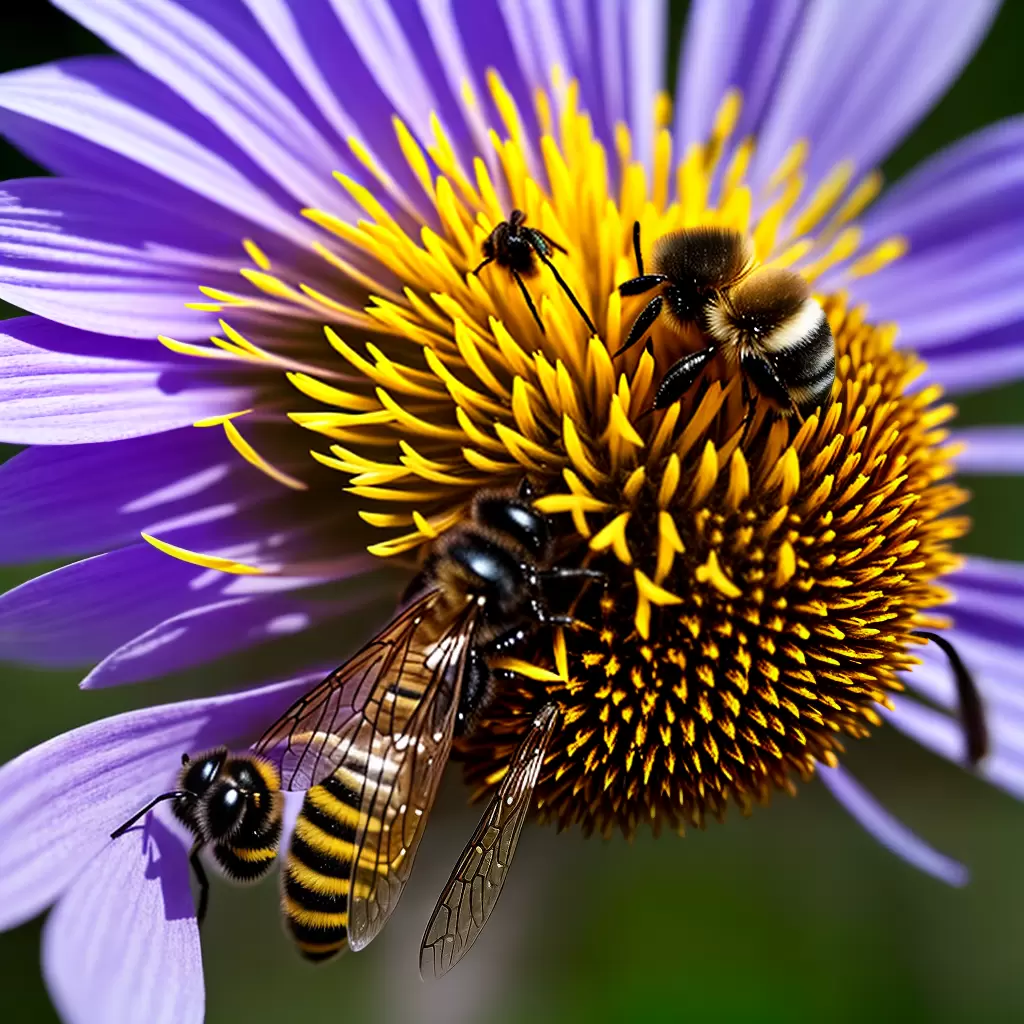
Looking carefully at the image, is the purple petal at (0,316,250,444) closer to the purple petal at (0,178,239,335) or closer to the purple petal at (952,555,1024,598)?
the purple petal at (0,178,239,335)

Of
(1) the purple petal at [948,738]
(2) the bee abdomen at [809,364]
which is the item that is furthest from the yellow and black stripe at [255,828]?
(1) the purple petal at [948,738]

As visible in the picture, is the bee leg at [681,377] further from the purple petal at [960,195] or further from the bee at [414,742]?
the purple petal at [960,195]

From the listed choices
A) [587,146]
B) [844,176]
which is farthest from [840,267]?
[587,146]

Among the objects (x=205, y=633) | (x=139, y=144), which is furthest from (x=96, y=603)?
(x=139, y=144)

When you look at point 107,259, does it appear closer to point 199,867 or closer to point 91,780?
point 91,780

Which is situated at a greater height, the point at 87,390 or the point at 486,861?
the point at 87,390
